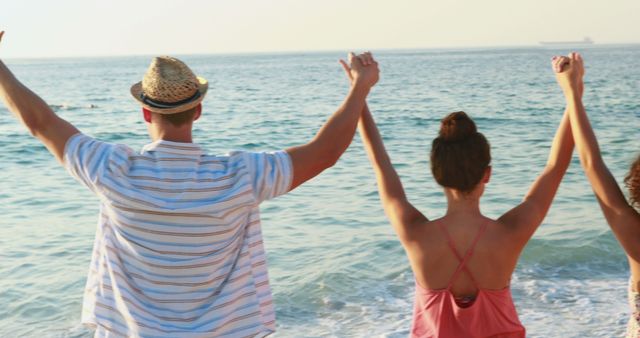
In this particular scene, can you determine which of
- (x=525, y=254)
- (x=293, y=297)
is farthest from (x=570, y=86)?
(x=525, y=254)

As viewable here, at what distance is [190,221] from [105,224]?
12.3 inches

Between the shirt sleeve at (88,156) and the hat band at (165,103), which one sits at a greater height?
the hat band at (165,103)

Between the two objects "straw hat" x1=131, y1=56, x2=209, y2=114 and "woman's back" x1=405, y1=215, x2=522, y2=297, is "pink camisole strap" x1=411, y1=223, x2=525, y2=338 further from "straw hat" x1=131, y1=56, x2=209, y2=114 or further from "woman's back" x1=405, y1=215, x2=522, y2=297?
"straw hat" x1=131, y1=56, x2=209, y2=114

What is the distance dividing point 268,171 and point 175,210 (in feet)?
0.96

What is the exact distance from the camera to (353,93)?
114 inches

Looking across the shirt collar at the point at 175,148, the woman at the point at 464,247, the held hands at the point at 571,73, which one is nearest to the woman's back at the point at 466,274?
the woman at the point at 464,247

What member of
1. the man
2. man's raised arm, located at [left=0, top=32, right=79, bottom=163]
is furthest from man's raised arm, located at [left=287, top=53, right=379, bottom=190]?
man's raised arm, located at [left=0, top=32, right=79, bottom=163]

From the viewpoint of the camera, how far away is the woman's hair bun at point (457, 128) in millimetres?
2963

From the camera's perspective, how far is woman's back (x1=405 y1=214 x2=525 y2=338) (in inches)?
118

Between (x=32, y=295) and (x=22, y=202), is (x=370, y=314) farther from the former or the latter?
(x=22, y=202)

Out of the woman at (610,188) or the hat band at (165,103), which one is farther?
the woman at (610,188)

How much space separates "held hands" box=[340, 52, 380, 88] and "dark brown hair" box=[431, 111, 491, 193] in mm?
279

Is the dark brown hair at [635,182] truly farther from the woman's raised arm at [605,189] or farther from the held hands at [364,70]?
the held hands at [364,70]

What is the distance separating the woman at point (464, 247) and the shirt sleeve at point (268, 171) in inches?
20.1
